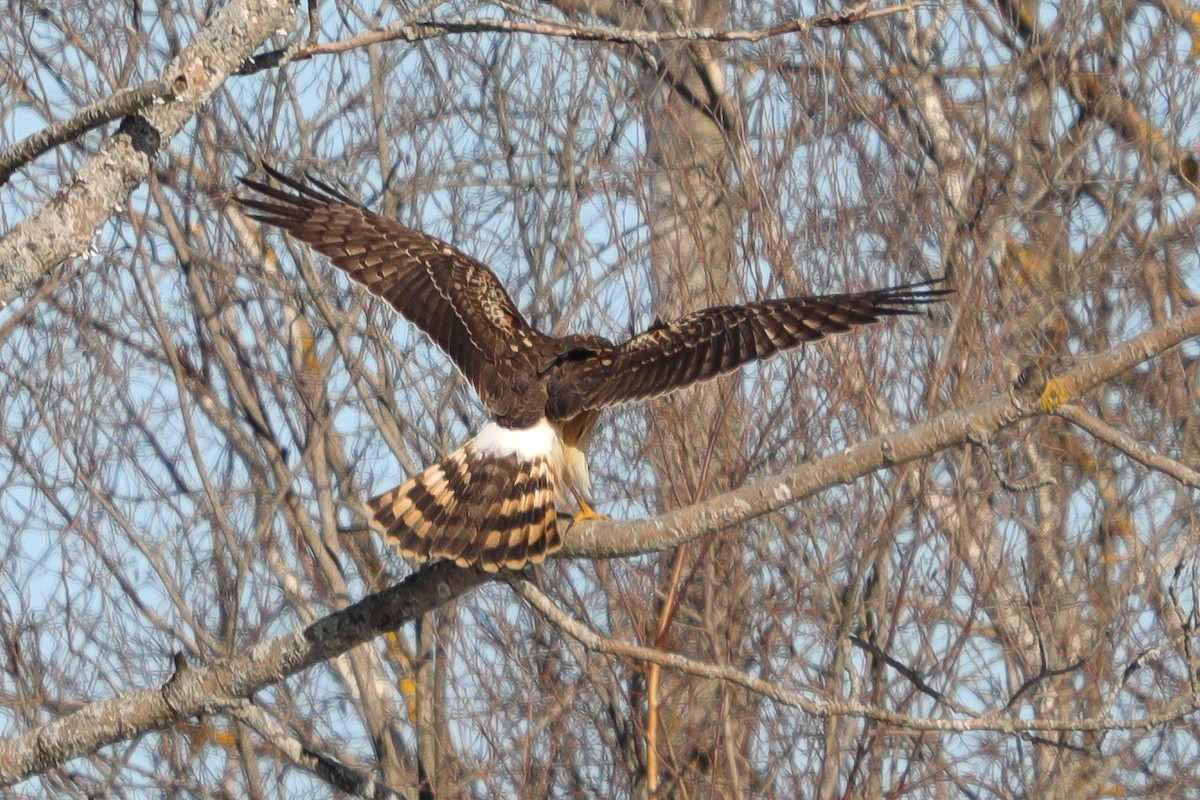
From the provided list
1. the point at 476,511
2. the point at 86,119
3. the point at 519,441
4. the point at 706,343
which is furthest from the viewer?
the point at 519,441

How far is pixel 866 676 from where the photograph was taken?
23.6ft

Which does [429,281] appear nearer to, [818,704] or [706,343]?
[706,343]

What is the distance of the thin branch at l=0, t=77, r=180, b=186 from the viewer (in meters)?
3.48

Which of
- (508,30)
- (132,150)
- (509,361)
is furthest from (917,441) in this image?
(509,361)

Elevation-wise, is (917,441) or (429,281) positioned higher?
(429,281)

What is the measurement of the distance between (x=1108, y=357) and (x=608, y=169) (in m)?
4.52

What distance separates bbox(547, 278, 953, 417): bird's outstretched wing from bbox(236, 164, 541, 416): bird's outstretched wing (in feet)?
1.07

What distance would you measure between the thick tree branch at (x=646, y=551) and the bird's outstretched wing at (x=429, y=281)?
6.05 feet

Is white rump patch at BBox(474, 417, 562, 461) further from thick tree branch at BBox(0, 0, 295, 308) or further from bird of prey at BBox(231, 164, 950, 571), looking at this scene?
thick tree branch at BBox(0, 0, 295, 308)

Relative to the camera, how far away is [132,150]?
3549 millimetres

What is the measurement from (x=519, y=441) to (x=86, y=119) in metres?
2.49

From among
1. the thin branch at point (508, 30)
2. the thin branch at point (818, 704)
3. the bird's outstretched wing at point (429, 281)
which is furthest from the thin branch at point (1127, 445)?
the bird's outstretched wing at point (429, 281)

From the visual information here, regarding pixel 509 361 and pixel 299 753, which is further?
pixel 509 361

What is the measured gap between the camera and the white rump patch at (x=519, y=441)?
5676 millimetres
